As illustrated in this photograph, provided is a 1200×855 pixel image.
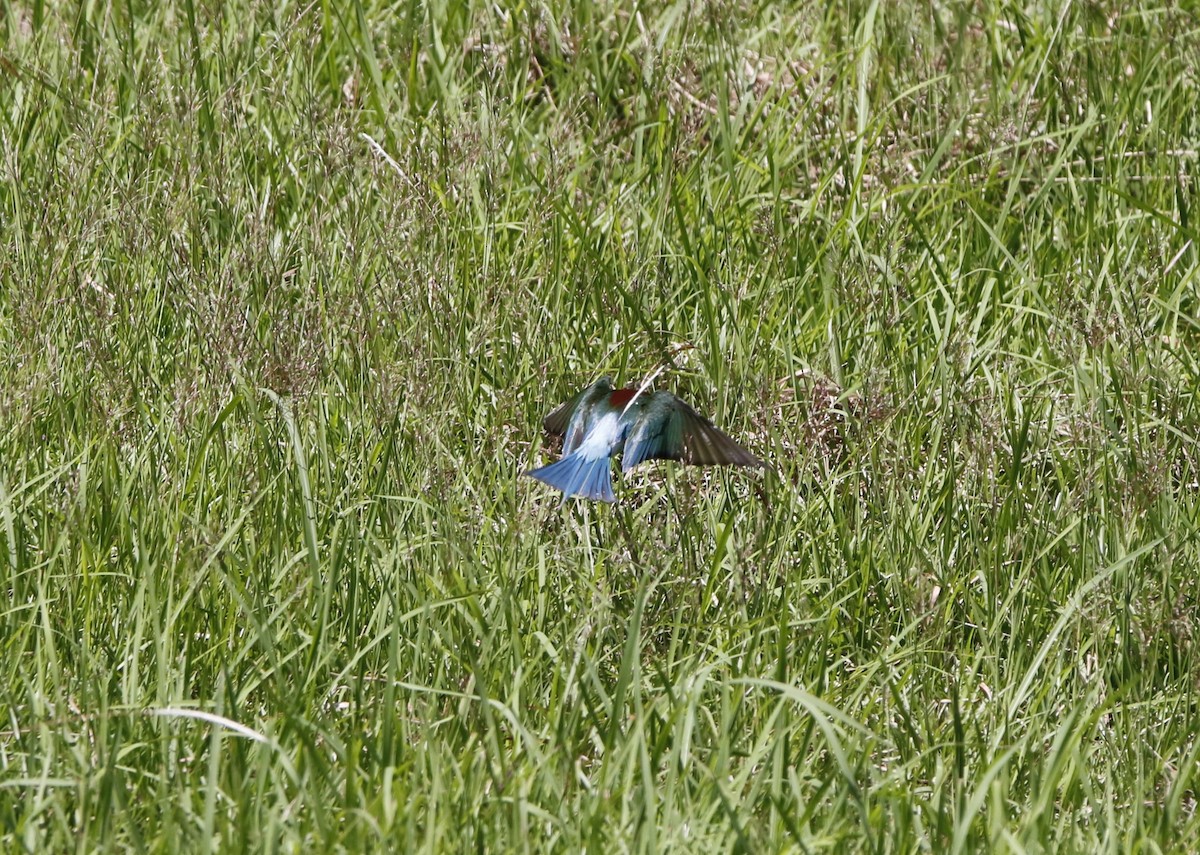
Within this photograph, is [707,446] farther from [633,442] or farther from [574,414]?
[574,414]

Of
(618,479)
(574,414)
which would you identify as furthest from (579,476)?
(618,479)

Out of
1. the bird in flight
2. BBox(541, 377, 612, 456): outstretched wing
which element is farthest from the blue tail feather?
BBox(541, 377, 612, 456): outstretched wing

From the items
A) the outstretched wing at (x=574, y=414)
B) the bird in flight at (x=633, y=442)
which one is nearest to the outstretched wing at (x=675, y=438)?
the bird in flight at (x=633, y=442)

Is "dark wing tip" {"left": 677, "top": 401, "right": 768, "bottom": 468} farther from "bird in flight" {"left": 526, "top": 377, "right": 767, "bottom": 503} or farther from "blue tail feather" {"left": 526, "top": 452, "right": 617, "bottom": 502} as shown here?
"blue tail feather" {"left": 526, "top": 452, "right": 617, "bottom": 502}

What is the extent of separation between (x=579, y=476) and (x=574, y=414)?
267mm

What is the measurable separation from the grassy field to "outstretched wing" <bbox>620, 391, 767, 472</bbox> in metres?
0.08

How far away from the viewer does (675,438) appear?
265cm

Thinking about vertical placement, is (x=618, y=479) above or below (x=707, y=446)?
below

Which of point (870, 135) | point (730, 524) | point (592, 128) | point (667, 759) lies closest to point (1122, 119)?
point (870, 135)

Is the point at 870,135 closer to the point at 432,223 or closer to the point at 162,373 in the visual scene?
the point at 432,223

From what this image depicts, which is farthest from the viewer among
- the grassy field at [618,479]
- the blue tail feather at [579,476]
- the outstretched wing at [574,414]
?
the outstretched wing at [574,414]

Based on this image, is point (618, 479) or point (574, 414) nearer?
point (574, 414)

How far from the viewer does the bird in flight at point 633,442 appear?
2574mm

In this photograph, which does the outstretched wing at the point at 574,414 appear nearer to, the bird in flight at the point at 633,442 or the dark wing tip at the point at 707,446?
the bird in flight at the point at 633,442
